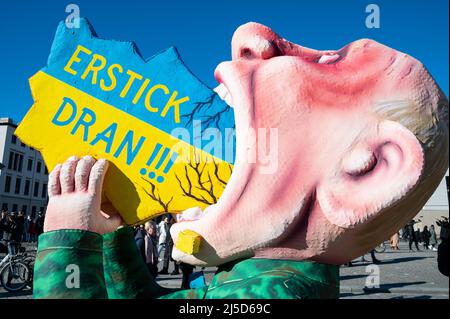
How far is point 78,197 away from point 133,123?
32 centimetres

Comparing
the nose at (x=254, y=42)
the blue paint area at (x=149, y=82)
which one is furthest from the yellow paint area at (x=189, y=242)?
the nose at (x=254, y=42)

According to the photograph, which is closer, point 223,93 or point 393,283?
point 223,93

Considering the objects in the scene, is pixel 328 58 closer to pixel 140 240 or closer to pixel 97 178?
pixel 97 178

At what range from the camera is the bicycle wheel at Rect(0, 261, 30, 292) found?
5.66 m

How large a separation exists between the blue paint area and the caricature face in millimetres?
197

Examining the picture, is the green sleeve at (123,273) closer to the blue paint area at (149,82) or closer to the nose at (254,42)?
the blue paint area at (149,82)

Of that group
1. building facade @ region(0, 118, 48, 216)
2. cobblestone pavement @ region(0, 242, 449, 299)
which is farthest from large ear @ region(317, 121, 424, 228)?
building facade @ region(0, 118, 48, 216)

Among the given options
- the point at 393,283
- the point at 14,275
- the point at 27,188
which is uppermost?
the point at 27,188

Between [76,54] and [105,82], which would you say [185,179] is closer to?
[105,82]

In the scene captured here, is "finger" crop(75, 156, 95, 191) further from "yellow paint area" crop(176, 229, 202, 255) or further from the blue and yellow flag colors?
"yellow paint area" crop(176, 229, 202, 255)

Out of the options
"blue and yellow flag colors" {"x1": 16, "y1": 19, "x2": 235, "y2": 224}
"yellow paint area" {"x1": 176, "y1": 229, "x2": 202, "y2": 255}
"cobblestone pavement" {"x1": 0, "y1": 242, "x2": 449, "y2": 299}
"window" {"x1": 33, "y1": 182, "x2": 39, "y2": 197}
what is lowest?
"cobblestone pavement" {"x1": 0, "y1": 242, "x2": 449, "y2": 299}

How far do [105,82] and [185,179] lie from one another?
0.49 metres

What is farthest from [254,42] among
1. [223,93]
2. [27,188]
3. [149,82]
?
[27,188]

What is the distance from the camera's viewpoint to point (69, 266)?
1301mm
